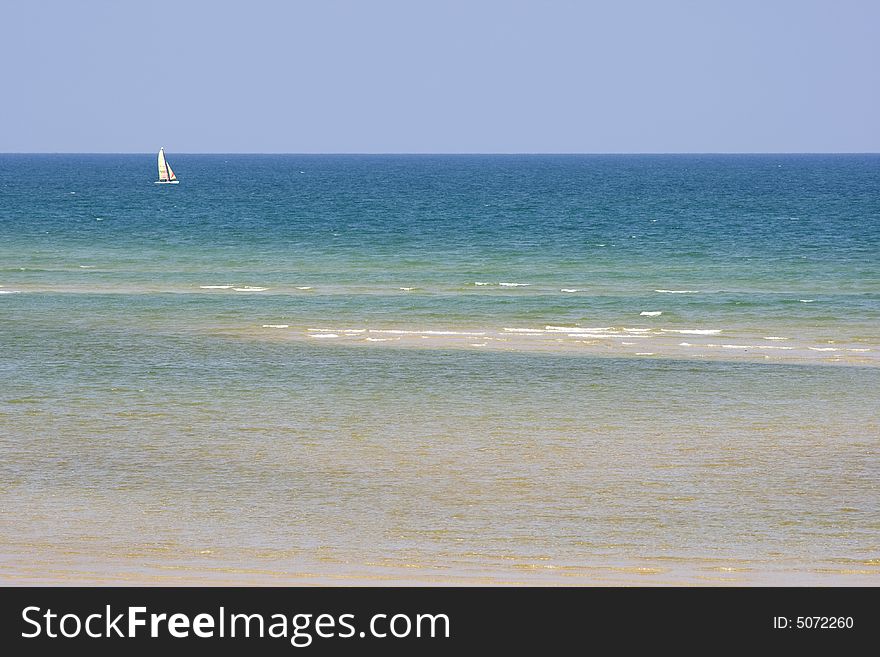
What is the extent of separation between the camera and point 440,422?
18688mm

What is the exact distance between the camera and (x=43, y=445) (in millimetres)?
16906

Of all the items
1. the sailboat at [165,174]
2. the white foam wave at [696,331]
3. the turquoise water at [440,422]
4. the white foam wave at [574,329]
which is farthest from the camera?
the sailboat at [165,174]

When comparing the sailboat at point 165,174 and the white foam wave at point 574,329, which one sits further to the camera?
the sailboat at point 165,174

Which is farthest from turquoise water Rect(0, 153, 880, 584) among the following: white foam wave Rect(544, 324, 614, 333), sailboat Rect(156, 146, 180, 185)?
sailboat Rect(156, 146, 180, 185)

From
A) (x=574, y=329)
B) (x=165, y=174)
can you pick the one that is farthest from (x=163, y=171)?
(x=574, y=329)

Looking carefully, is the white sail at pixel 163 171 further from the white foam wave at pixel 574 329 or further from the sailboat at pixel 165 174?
the white foam wave at pixel 574 329

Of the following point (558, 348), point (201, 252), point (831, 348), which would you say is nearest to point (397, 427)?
point (558, 348)

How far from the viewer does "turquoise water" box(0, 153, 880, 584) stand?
12.4 meters

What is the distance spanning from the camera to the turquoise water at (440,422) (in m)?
12.4

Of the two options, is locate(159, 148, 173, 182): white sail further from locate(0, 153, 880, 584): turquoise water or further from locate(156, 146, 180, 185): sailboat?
locate(0, 153, 880, 584): turquoise water

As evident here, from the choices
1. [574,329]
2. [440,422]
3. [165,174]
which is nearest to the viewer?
[440,422]

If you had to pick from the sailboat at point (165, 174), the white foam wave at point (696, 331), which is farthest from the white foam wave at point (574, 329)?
the sailboat at point (165, 174)

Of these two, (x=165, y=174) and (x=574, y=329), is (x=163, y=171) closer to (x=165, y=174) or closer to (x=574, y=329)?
(x=165, y=174)

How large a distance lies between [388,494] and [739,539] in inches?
155
